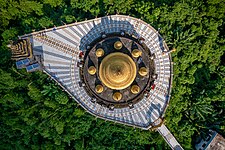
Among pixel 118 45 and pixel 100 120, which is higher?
pixel 118 45

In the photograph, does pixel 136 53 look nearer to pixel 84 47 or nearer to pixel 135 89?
pixel 135 89

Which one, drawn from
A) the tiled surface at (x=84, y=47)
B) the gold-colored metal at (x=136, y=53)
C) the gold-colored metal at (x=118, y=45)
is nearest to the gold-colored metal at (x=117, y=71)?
the gold-colored metal at (x=118, y=45)

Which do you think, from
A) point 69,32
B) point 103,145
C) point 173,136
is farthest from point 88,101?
point 173,136

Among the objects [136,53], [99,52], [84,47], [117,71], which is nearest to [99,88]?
[117,71]

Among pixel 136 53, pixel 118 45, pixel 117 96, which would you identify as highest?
pixel 118 45

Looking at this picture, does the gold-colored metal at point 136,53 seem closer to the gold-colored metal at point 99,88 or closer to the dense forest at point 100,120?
the dense forest at point 100,120

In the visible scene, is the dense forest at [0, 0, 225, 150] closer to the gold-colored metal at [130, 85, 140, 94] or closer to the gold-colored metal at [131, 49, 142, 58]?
the gold-colored metal at [131, 49, 142, 58]
